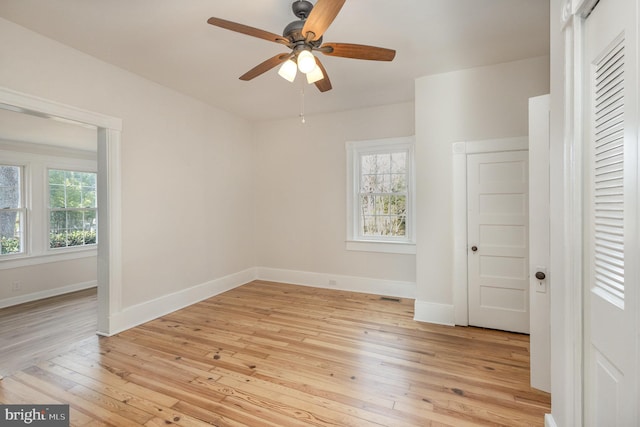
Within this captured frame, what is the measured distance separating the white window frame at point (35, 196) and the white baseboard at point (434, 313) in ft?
18.3

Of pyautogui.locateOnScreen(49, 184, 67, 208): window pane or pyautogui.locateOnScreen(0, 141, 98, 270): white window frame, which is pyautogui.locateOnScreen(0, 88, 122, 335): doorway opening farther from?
pyautogui.locateOnScreen(49, 184, 67, 208): window pane

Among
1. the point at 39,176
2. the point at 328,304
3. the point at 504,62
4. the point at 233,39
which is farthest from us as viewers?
the point at 39,176

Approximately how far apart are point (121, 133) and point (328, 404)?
3326 millimetres

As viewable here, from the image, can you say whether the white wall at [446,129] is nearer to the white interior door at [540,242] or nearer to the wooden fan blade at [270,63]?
the white interior door at [540,242]

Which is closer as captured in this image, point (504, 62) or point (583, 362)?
point (583, 362)

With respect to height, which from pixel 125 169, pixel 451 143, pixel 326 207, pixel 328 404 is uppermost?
pixel 451 143

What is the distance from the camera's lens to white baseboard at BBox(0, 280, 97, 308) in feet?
13.7

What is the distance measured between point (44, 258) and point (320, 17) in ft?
18.3

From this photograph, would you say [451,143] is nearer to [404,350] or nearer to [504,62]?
[504,62]

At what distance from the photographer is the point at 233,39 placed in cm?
264

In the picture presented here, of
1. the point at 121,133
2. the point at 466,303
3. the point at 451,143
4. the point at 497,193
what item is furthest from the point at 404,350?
the point at 121,133

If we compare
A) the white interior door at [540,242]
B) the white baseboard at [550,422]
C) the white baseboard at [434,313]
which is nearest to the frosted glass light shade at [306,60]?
the white interior door at [540,242]

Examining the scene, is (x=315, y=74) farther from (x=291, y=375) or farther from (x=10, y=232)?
(x=10, y=232)

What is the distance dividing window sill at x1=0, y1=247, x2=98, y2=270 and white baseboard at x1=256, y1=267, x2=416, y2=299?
302cm
